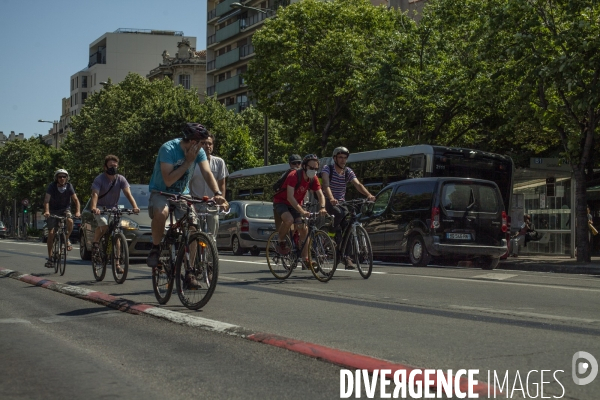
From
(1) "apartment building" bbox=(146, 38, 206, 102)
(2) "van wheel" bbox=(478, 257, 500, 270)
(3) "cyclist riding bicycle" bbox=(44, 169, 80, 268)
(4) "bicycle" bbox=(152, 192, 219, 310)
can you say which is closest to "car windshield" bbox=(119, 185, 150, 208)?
(3) "cyclist riding bicycle" bbox=(44, 169, 80, 268)

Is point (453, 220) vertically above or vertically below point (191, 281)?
above

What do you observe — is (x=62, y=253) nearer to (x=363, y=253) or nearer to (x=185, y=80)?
(x=363, y=253)

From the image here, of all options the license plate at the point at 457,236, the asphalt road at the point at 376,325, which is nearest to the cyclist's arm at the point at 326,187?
the asphalt road at the point at 376,325

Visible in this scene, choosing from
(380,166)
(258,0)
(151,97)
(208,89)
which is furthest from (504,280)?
(208,89)

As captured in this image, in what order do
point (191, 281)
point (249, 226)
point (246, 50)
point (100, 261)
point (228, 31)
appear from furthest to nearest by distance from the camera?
point (228, 31)
point (246, 50)
point (249, 226)
point (100, 261)
point (191, 281)

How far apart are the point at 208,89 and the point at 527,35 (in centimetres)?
7289

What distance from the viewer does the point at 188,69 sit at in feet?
326

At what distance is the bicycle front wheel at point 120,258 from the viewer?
39.4ft

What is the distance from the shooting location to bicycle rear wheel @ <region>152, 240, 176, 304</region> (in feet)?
28.7

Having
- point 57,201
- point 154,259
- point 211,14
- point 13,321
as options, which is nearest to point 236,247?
point 57,201

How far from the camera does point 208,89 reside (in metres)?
93.4

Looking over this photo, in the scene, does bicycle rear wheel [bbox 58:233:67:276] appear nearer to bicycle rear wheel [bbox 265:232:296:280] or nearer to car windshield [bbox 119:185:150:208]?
bicycle rear wheel [bbox 265:232:296:280]

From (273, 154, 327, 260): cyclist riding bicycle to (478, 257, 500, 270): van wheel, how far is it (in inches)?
311

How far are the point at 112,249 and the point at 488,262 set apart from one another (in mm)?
9795
